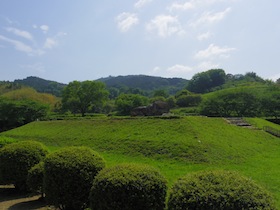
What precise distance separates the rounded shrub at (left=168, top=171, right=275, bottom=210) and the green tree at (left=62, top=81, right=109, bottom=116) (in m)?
57.5

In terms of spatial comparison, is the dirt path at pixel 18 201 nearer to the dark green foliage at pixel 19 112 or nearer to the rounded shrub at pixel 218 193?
the rounded shrub at pixel 218 193

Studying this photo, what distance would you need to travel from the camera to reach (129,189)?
6.10m

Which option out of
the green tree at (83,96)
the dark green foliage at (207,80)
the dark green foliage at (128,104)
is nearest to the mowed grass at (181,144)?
the dark green foliage at (128,104)

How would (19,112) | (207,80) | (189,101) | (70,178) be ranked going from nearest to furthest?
(70,178) < (19,112) < (189,101) < (207,80)

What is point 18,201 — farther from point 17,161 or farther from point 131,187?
point 131,187

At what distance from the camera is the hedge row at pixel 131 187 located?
4746 millimetres

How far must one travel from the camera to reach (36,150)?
1137 centimetres

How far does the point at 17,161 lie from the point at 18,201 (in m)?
1.45

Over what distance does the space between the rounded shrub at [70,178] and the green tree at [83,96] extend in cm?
5397

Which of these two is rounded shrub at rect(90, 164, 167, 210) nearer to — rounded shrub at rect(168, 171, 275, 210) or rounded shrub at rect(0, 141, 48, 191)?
rounded shrub at rect(168, 171, 275, 210)

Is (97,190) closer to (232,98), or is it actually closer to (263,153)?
(263,153)

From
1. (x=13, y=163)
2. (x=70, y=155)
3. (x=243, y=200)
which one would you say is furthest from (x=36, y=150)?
(x=243, y=200)

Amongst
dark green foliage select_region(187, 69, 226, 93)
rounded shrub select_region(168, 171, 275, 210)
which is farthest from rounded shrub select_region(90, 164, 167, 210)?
dark green foliage select_region(187, 69, 226, 93)

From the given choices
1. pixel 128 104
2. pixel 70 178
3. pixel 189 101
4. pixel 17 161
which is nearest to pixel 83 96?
pixel 128 104
